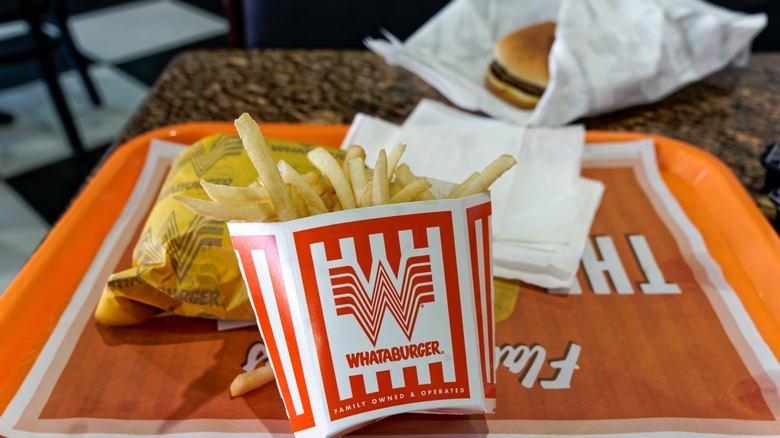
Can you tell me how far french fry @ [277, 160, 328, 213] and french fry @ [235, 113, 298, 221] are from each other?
21 mm

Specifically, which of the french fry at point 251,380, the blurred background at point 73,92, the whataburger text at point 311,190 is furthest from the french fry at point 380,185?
the blurred background at point 73,92

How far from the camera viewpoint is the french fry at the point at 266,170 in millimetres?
666

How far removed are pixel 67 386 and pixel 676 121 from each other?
1277 mm

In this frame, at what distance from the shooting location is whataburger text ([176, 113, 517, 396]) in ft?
2.19

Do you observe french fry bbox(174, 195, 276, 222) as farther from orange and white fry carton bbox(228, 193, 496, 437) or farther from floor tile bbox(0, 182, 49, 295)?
floor tile bbox(0, 182, 49, 295)

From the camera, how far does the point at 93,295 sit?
978 mm

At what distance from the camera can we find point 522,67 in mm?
1409

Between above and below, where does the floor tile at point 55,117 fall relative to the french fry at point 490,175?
below

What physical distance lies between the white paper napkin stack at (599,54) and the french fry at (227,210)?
0.83m

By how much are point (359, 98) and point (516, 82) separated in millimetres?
362

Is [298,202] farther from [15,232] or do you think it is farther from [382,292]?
[15,232]

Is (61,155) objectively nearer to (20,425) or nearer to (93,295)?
(93,295)

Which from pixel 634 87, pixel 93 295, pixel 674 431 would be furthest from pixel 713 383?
pixel 93 295

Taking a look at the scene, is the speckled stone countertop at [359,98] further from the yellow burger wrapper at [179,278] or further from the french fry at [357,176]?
the french fry at [357,176]
